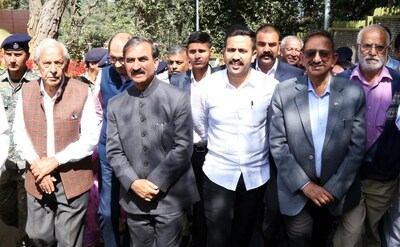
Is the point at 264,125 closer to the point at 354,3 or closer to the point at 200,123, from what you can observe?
the point at 200,123

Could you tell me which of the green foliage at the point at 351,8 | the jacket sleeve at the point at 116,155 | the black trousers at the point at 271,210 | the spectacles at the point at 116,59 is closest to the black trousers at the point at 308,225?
the black trousers at the point at 271,210

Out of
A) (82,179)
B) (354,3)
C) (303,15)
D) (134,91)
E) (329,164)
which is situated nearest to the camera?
(329,164)

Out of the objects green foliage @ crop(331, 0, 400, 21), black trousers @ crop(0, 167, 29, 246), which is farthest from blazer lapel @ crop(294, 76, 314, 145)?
green foliage @ crop(331, 0, 400, 21)

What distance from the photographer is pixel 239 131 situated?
3283 mm

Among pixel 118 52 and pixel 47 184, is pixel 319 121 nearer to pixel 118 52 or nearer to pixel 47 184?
pixel 118 52

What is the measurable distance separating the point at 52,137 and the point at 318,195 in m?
2.11

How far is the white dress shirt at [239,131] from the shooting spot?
130 inches

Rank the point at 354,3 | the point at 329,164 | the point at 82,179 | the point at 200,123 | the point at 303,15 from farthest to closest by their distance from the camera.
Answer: the point at 303,15
the point at 354,3
the point at 200,123
the point at 82,179
the point at 329,164

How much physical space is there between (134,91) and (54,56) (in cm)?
69

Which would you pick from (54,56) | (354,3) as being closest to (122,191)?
(54,56)

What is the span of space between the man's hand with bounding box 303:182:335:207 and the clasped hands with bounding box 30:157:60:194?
1936 mm

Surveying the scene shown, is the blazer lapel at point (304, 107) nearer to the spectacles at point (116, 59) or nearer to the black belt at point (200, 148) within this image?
the black belt at point (200, 148)

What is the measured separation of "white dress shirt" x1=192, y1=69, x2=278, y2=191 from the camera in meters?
3.29

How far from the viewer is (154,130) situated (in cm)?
318
